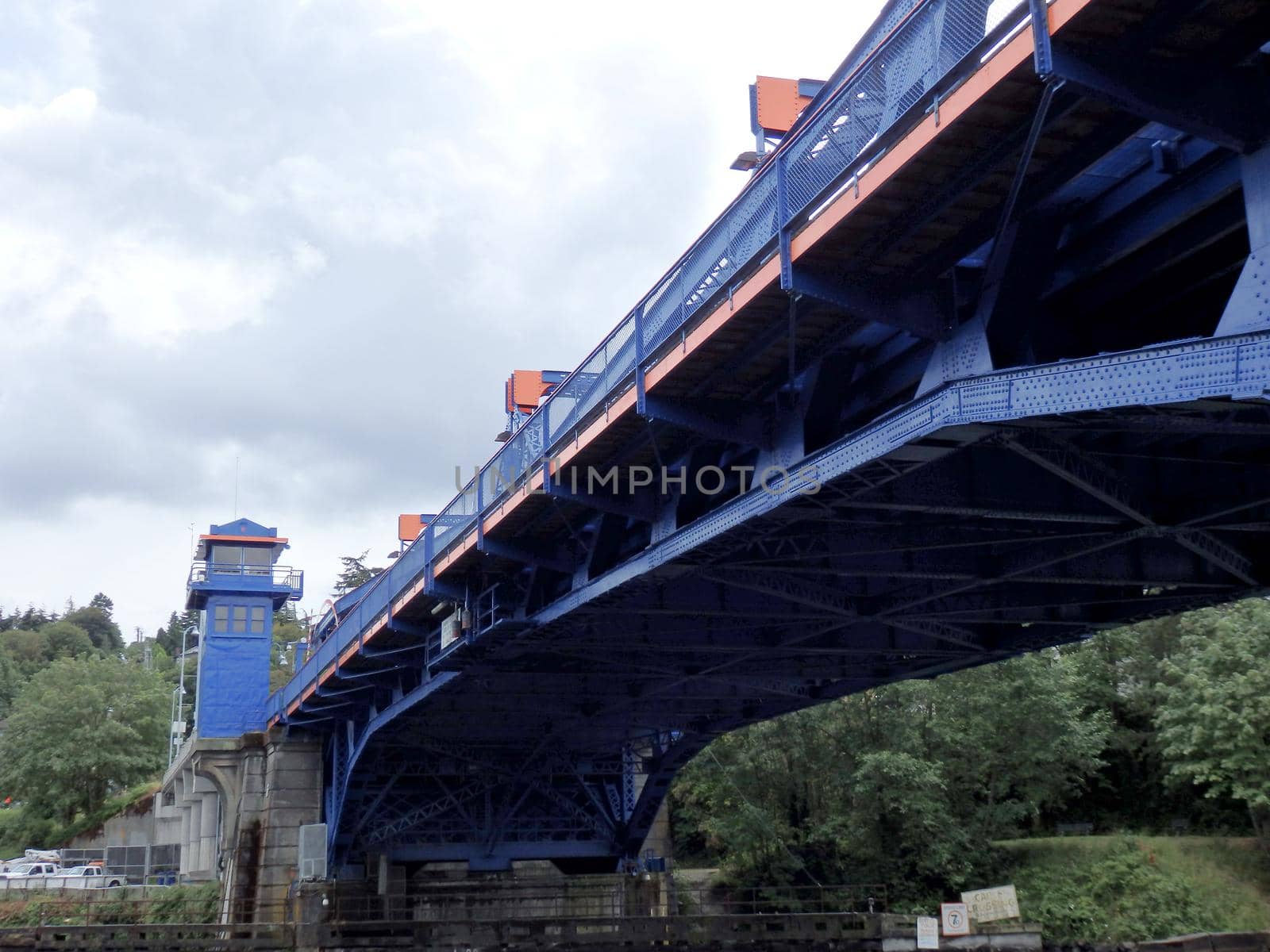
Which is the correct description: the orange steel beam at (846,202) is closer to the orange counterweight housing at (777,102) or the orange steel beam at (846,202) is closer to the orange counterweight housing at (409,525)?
the orange counterweight housing at (777,102)

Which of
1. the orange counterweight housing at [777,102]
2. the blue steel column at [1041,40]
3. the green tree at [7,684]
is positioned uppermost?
the green tree at [7,684]

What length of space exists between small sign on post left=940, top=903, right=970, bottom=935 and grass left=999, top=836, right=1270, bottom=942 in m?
2.73

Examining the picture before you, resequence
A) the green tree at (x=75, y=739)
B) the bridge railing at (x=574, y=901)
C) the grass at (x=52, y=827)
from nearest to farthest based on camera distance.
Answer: the bridge railing at (x=574, y=901)
the green tree at (x=75, y=739)
the grass at (x=52, y=827)

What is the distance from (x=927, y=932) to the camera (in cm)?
3569

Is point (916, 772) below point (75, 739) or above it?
below

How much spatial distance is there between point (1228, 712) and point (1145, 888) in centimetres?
553

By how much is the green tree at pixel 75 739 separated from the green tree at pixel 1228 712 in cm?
5547

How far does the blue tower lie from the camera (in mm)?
43594

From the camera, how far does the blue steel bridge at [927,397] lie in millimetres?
9086

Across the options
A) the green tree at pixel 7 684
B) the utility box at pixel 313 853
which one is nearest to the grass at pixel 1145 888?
the utility box at pixel 313 853

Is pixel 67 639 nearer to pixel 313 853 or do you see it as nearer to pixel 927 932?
pixel 313 853

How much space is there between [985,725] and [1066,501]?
91.5 feet

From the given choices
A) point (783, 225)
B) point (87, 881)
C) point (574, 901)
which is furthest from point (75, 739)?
point (783, 225)

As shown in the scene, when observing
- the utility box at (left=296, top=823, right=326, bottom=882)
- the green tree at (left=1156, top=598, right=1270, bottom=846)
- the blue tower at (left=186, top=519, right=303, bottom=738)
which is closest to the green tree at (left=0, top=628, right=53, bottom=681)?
the blue tower at (left=186, top=519, right=303, bottom=738)
